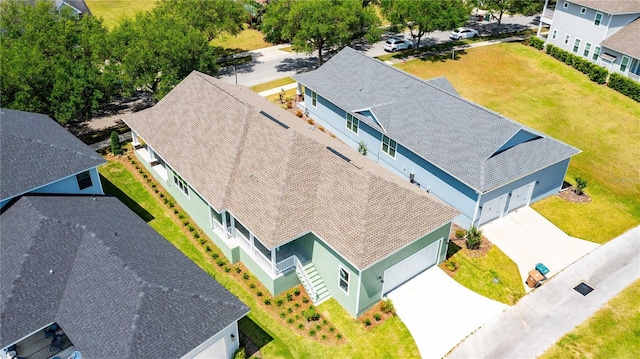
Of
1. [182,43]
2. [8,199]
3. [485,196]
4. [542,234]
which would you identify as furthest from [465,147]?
[8,199]

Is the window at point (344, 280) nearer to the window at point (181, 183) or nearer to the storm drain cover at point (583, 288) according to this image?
the window at point (181, 183)

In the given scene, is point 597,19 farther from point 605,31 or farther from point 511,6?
point 511,6

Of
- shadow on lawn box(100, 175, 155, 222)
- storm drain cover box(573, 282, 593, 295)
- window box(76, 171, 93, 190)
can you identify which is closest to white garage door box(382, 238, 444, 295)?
storm drain cover box(573, 282, 593, 295)

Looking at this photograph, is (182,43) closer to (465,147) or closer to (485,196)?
(465,147)

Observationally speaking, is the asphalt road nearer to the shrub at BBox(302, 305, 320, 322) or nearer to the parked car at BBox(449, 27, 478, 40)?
the parked car at BBox(449, 27, 478, 40)

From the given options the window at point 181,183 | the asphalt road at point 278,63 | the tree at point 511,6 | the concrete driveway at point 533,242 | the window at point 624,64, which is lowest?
the concrete driveway at point 533,242

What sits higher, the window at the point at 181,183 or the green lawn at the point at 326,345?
the window at the point at 181,183

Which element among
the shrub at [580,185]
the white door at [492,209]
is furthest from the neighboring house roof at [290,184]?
the shrub at [580,185]
